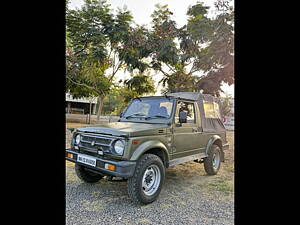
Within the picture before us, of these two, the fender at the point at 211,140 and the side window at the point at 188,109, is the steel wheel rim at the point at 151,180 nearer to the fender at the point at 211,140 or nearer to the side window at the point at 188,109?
the side window at the point at 188,109

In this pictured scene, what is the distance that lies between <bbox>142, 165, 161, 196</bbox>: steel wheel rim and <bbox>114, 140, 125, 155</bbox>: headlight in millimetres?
562

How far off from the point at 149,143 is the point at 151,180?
0.66 metres

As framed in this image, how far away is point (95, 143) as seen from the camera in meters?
2.98

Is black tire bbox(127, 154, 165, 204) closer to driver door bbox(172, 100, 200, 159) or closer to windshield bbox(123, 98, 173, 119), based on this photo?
driver door bbox(172, 100, 200, 159)

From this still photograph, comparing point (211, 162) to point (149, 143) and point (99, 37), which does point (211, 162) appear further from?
point (99, 37)

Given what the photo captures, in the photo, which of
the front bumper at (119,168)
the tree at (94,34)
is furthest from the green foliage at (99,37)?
the front bumper at (119,168)

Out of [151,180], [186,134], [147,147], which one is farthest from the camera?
[186,134]

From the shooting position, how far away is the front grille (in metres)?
2.84

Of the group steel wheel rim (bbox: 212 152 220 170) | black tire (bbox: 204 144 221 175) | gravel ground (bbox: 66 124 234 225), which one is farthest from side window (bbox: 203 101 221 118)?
gravel ground (bbox: 66 124 234 225)

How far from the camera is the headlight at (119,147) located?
2.68 metres

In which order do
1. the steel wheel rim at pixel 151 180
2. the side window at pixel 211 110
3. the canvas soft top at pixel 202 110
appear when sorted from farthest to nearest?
the side window at pixel 211 110 < the canvas soft top at pixel 202 110 < the steel wheel rim at pixel 151 180

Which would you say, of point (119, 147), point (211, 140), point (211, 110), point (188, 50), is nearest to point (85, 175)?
point (119, 147)
